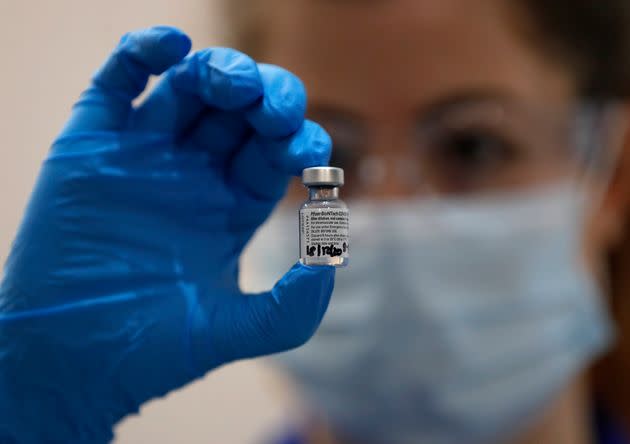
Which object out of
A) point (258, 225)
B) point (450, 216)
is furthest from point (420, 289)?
point (258, 225)

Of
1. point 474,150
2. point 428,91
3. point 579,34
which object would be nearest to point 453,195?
point 474,150

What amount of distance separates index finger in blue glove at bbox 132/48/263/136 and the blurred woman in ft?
1.73

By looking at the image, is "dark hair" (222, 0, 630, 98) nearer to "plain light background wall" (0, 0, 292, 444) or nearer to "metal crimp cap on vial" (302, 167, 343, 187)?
"plain light background wall" (0, 0, 292, 444)

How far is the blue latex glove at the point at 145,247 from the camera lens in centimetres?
58

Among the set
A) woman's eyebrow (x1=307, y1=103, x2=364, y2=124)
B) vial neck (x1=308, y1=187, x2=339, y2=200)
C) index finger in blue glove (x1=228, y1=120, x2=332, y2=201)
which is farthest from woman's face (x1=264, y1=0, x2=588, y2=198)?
vial neck (x1=308, y1=187, x2=339, y2=200)

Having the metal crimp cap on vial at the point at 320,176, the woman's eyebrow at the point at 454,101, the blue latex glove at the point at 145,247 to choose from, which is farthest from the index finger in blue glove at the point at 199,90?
the woman's eyebrow at the point at 454,101

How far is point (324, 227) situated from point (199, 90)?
0.22m

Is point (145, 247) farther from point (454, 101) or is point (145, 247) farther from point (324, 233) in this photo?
point (454, 101)

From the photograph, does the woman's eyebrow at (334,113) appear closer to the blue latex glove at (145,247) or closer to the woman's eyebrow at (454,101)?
the woman's eyebrow at (454,101)

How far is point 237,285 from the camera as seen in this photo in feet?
2.21

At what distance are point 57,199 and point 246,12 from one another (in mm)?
917

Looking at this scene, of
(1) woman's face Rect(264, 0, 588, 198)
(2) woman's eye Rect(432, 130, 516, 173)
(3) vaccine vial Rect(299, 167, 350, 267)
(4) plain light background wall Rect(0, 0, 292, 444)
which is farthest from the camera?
(2) woman's eye Rect(432, 130, 516, 173)

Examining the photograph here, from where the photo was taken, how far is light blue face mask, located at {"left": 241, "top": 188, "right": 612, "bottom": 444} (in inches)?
48.4

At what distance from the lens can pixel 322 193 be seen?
21.6 inches
